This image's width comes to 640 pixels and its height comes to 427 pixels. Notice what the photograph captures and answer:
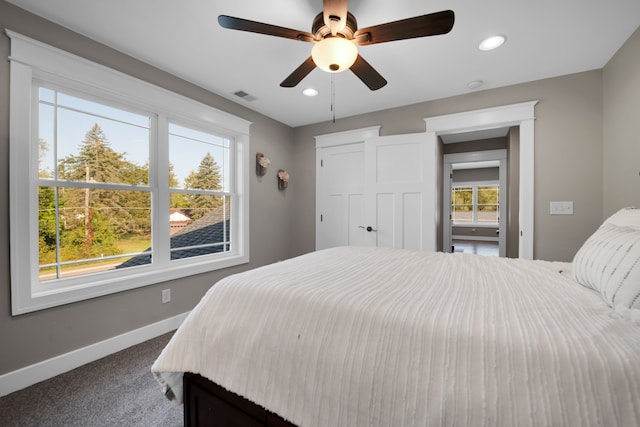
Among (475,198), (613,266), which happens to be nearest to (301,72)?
(613,266)

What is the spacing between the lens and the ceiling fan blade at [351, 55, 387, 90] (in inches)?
69.1

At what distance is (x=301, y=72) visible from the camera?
72.7 inches

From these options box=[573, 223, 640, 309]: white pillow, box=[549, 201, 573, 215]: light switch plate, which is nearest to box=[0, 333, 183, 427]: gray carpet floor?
box=[573, 223, 640, 309]: white pillow

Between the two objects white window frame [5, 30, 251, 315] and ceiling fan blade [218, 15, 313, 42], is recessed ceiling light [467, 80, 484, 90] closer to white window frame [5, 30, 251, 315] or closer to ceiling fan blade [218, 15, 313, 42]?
ceiling fan blade [218, 15, 313, 42]

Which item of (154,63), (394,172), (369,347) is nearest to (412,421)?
(369,347)

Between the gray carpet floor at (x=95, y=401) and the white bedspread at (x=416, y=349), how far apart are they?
0.51m

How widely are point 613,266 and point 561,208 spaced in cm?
211

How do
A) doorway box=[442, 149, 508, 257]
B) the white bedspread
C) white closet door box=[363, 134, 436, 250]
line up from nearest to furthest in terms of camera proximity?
the white bedspread → white closet door box=[363, 134, 436, 250] → doorway box=[442, 149, 508, 257]

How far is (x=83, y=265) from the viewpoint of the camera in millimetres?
2078

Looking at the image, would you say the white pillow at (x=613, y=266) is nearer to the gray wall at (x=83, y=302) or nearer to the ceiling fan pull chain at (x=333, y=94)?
the ceiling fan pull chain at (x=333, y=94)

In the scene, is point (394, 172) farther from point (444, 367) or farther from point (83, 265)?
point (83, 265)

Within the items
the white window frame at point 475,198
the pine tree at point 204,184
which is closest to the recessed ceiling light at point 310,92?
the pine tree at point 204,184

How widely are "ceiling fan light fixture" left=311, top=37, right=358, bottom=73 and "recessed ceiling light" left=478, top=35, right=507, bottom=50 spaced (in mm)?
1221

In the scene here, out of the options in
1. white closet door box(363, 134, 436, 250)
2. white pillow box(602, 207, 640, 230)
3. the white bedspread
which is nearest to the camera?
the white bedspread
